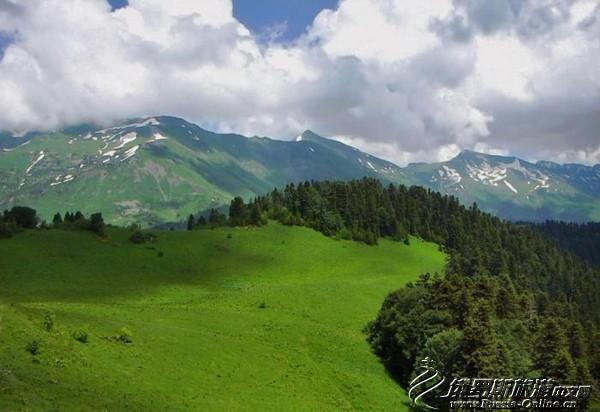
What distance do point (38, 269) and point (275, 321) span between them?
136 feet

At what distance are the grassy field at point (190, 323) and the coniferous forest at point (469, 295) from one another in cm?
702

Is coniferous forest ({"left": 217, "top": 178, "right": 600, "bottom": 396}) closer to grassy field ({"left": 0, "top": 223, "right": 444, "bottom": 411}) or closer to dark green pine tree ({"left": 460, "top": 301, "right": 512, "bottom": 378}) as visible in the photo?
dark green pine tree ({"left": 460, "top": 301, "right": 512, "bottom": 378})

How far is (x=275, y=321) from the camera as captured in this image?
234 ft

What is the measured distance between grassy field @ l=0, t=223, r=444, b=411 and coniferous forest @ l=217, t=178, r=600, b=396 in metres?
7.02

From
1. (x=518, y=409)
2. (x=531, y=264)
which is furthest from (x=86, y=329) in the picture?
(x=531, y=264)

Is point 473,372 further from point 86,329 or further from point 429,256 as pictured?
point 429,256

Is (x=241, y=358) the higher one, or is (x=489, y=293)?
(x=489, y=293)

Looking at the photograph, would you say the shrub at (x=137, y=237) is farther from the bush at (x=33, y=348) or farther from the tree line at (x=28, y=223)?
the bush at (x=33, y=348)

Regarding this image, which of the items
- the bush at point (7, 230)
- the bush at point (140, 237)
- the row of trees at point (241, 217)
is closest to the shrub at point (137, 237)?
the bush at point (140, 237)

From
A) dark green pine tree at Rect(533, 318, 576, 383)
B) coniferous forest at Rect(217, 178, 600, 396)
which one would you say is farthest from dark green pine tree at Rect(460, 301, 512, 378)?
dark green pine tree at Rect(533, 318, 576, 383)

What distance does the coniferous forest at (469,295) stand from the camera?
179ft

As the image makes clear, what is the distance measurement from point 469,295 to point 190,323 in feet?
121

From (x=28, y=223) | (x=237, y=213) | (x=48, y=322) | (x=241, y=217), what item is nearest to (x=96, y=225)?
(x=28, y=223)

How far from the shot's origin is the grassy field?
3684 cm
